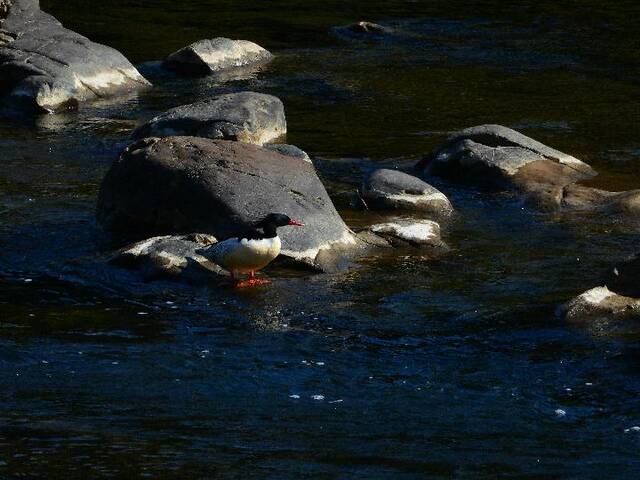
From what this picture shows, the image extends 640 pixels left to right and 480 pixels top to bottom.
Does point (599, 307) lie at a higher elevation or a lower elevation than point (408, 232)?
higher

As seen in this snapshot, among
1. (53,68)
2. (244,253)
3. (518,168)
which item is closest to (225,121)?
(518,168)

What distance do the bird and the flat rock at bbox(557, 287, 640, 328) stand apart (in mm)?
2207

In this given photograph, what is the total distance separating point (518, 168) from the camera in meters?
Result: 13.2

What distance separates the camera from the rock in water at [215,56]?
18984 mm

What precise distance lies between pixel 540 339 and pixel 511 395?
112 centimetres

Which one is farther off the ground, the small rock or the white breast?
the white breast

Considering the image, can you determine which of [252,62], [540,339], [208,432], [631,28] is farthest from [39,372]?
[631,28]

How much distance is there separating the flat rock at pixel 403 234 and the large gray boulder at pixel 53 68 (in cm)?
667

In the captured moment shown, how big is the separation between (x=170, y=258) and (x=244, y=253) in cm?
66

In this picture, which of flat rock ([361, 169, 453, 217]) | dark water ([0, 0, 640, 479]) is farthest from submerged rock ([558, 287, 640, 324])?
flat rock ([361, 169, 453, 217])

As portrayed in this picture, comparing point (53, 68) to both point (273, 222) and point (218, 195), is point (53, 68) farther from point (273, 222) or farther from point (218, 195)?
point (273, 222)

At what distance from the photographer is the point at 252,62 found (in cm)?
1983

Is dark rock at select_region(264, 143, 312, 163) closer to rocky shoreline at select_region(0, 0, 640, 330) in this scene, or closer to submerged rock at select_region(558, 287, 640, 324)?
rocky shoreline at select_region(0, 0, 640, 330)

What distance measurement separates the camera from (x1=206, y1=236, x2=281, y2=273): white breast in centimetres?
965
